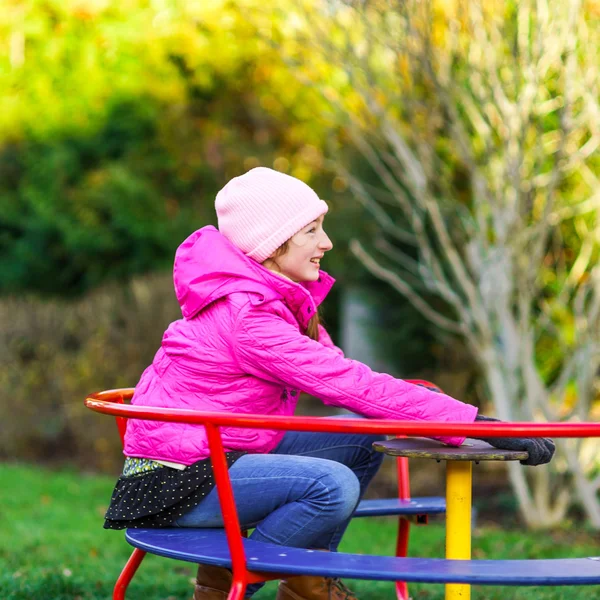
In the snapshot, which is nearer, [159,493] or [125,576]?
[159,493]

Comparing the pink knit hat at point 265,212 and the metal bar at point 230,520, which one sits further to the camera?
the pink knit hat at point 265,212

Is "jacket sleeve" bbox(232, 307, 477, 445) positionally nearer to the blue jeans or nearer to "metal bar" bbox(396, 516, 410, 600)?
the blue jeans

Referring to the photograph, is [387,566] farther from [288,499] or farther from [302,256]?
[302,256]

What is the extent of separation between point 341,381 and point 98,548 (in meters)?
2.88

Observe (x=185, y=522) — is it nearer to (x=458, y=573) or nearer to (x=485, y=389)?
(x=458, y=573)

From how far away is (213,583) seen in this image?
10.3 ft

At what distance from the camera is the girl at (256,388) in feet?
9.24

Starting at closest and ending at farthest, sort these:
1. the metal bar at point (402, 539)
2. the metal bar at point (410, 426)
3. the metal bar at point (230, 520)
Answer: the metal bar at point (410, 426) → the metal bar at point (230, 520) → the metal bar at point (402, 539)

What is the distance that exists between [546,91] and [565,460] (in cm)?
202

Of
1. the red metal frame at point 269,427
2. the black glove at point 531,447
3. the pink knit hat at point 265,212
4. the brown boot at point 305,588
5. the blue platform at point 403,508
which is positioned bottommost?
the brown boot at point 305,588

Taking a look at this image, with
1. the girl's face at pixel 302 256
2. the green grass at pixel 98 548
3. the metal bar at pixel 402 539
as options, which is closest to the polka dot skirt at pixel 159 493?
the girl's face at pixel 302 256

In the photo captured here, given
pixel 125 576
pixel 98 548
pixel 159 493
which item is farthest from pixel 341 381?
pixel 98 548

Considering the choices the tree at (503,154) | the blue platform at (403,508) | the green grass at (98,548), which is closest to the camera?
the blue platform at (403,508)

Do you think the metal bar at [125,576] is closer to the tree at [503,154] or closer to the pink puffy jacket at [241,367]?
the pink puffy jacket at [241,367]
